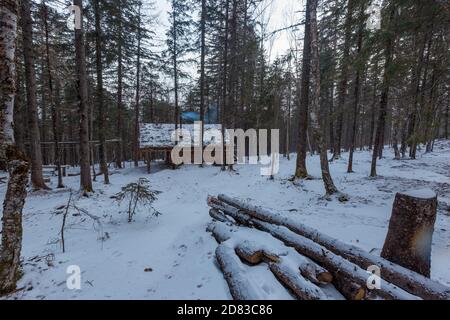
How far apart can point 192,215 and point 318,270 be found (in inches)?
196

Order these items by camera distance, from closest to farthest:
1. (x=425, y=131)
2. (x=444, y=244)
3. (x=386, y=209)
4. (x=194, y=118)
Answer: (x=444, y=244), (x=425, y=131), (x=386, y=209), (x=194, y=118)

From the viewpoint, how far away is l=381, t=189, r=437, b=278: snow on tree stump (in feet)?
11.1

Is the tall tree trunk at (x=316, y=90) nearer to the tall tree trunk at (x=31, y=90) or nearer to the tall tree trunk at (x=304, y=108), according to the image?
the tall tree trunk at (x=304, y=108)

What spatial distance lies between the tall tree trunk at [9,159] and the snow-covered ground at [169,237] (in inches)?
21.0

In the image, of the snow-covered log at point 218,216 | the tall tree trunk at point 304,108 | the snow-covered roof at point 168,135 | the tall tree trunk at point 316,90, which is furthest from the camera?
the snow-covered roof at point 168,135

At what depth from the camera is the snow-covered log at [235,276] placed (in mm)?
3160

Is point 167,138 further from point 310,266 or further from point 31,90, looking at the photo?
point 310,266

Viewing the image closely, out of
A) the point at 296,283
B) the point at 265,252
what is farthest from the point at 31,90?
the point at 296,283

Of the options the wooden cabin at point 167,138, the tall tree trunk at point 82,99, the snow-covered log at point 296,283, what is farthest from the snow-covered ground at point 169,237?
the wooden cabin at point 167,138

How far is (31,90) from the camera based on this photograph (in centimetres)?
1065
